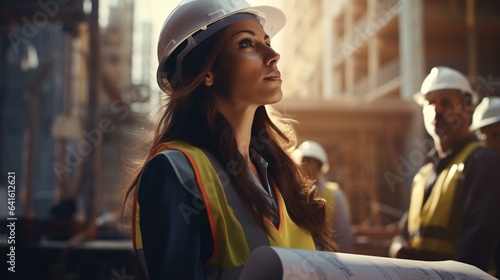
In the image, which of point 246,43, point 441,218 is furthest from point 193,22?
point 441,218

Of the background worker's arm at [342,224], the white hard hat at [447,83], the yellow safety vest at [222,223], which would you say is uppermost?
the white hard hat at [447,83]

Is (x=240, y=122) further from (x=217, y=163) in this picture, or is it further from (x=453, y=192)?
(x=453, y=192)

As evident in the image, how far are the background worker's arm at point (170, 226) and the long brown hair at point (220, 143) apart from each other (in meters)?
0.16

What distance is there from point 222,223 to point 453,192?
2089 millimetres

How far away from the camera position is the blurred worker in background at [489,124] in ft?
15.7


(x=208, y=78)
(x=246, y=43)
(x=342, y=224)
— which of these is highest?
(x=246, y=43)

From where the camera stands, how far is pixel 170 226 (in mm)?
1281

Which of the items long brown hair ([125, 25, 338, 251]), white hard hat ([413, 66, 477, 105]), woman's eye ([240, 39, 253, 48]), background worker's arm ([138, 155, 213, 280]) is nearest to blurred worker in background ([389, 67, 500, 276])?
white hard hat ([413, 66, 477, 105])

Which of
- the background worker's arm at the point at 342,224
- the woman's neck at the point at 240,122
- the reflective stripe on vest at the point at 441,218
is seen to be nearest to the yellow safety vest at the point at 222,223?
the woman's neck at the point at 240,122

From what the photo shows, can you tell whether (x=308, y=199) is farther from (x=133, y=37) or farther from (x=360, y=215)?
(x=133, y=37)

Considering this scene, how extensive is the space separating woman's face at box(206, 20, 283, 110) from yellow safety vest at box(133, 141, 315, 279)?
0.23 meters

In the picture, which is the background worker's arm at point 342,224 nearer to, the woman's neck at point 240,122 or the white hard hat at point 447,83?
the white hard hat at point 447,83

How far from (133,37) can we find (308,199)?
28.6 m

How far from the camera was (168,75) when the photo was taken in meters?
1.74
